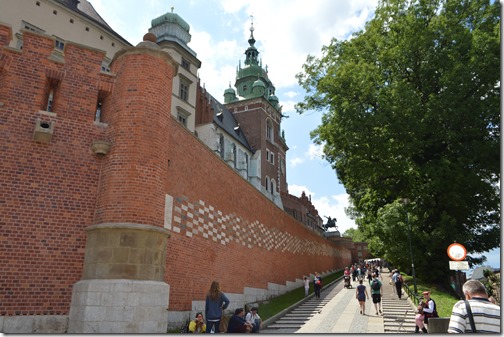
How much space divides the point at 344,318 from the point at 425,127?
876 centimetres

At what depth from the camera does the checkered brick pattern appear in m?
11.6

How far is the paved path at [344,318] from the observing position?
12.4 metres

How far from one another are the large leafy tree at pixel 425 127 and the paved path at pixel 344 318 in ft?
9.97

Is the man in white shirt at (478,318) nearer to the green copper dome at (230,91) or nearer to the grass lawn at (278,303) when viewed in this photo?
the grass lawn at (278,303)

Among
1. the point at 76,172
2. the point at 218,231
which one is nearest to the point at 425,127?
the point at 218,231

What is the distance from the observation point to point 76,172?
8.83 meters

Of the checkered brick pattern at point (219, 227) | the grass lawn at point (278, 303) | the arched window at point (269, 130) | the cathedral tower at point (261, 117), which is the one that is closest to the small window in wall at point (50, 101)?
the checkered brick pattern at point (219, 227)

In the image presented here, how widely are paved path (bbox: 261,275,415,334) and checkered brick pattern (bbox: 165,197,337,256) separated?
9.96ft

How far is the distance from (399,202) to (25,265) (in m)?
15.0

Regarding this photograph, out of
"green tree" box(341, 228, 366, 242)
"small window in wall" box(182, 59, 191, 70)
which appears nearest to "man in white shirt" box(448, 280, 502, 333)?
"green tree" box(341, 228, 366, 242)

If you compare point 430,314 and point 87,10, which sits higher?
point 87,10

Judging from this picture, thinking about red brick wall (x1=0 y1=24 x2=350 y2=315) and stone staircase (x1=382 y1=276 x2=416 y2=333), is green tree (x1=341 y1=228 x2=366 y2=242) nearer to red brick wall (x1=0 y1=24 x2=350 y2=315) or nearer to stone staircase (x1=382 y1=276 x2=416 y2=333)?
stone staircase (x1=382 y1=276 x2=416 y2=333)

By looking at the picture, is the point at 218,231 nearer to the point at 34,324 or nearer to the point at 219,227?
the point at 219,227

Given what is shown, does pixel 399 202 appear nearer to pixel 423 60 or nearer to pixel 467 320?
pixel 423 60
